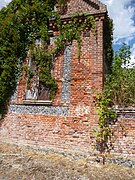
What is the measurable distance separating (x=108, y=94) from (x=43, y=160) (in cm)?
357

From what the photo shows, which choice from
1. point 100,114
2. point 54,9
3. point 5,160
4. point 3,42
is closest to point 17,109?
point 5,160

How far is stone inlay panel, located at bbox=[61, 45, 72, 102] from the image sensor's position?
8.88 m

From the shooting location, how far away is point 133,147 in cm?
743

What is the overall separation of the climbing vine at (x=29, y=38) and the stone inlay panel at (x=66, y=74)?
14.5 inches

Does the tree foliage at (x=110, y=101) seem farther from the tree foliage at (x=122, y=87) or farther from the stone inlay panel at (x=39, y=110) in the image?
the stone inlay panel at (x=39, y=110)

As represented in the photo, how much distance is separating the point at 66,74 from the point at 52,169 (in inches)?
159

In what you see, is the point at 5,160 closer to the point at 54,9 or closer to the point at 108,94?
the point at 108,94

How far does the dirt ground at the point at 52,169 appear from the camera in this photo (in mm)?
6449

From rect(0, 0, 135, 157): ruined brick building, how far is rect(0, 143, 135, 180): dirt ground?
67cm

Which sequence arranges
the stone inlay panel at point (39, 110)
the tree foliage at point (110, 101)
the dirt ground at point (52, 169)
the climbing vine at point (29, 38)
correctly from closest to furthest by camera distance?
the dirt ground at point (52, 169) → the tree foliage at point (110, 101) → the stone inlay panel at point (39, 110) → the climbing vine at point (29, 38)

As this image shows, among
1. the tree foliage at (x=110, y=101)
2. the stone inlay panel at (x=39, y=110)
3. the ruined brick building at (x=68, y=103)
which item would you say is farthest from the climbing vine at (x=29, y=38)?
the tree foliage at (x=110, y=101)

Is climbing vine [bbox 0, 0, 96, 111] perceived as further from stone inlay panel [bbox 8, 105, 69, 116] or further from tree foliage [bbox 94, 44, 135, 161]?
tree foliage [bbox 94, 44, 135, 161]

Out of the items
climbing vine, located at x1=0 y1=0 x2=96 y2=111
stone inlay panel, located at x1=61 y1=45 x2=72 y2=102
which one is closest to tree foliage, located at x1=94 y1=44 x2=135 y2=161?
stone inlay panel, located at x1=61 y1=45 x2=72 y2=102

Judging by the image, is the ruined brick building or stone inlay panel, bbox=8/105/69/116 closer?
the ruined brick building
